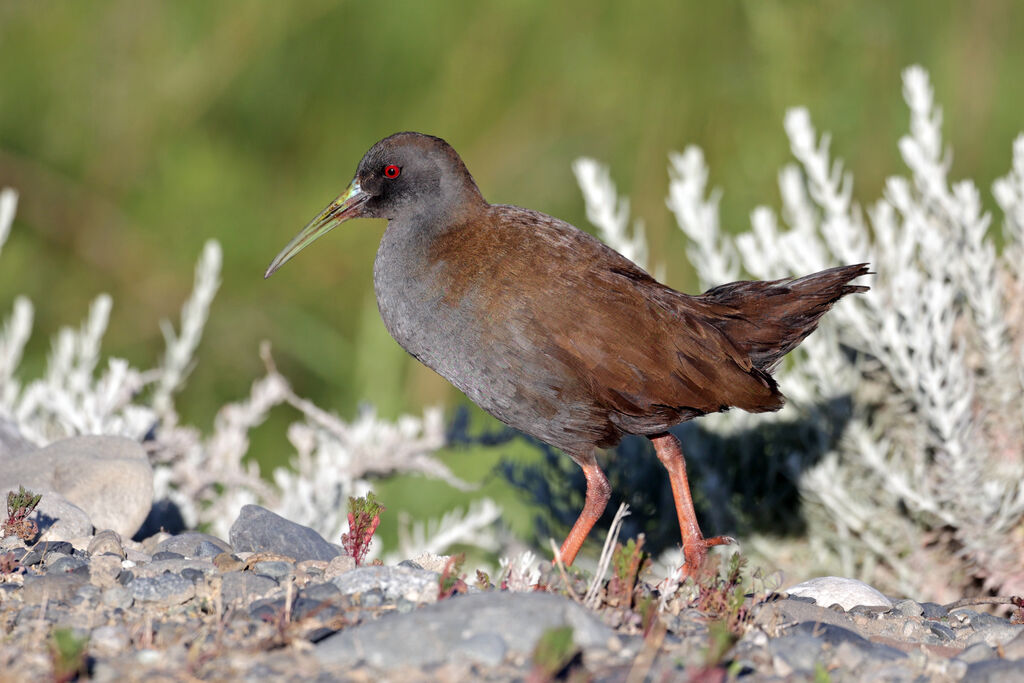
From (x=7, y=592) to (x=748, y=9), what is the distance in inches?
210

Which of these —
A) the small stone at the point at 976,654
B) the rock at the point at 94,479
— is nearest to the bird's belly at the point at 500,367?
the rock at the point at 94,479

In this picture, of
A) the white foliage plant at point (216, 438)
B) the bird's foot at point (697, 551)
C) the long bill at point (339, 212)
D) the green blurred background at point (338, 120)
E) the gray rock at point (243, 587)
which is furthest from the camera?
the green blurred background at point (338, 120)

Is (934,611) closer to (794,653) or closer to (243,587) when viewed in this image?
(794,653)

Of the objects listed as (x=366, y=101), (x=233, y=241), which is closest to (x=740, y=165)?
(x=366, y=101)

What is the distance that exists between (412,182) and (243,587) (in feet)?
5.53

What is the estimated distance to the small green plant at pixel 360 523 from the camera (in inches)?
129

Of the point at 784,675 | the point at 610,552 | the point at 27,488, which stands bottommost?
the point at 784,675

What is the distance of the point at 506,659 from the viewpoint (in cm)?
247

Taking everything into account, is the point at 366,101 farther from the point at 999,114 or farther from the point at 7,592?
the point at 7,592

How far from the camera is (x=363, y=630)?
2.57 metres

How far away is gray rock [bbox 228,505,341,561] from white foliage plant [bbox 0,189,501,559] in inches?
46.4

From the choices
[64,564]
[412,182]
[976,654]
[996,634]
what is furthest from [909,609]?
[64,564]

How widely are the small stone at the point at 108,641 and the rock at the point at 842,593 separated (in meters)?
1.96

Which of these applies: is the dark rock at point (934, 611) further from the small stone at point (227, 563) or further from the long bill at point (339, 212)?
the long bill at point (339, 212)
